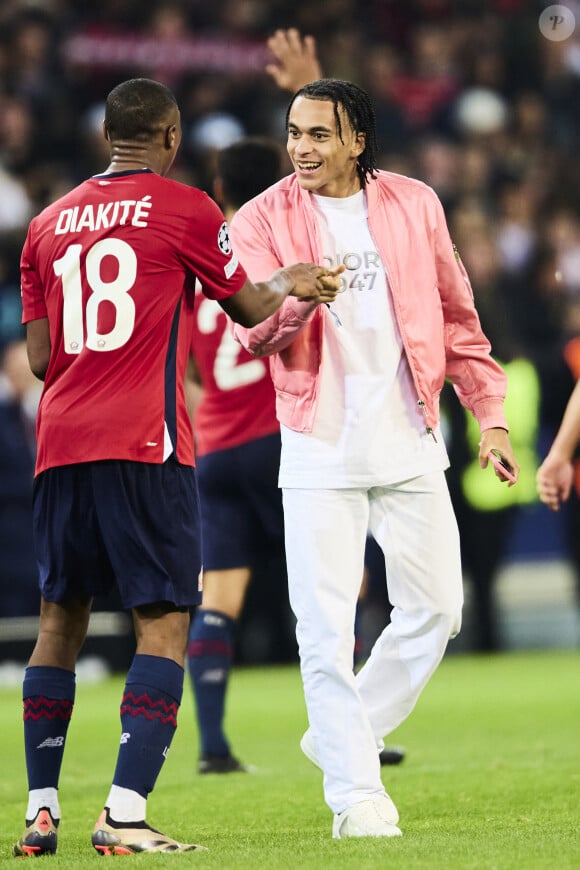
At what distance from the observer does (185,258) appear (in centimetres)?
440

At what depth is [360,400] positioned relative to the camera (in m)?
4.61

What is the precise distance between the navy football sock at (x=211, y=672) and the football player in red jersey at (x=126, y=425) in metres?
2.04

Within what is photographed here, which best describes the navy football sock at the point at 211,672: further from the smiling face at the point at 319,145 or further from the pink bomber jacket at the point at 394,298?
the smiling face at the point at 319,145

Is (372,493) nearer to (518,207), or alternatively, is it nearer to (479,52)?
(518,207)

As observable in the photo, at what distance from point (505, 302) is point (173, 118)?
9.52 meters

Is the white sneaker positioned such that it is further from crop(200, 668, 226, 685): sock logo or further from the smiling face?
crop(200, 668, 226, 685): sock logo

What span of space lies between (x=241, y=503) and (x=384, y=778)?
56.8 inches

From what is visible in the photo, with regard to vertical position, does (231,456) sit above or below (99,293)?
below

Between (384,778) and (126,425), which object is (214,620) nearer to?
(384,778)

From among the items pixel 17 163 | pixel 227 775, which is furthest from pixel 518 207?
pixel 227 775

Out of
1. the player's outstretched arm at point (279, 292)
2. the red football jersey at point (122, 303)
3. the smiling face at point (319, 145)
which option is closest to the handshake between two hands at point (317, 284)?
the player's outstretched arm at point (279, 292)

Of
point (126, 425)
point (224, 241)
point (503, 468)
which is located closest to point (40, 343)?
point (126, 425)

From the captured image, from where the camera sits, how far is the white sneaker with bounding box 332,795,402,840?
432 cm

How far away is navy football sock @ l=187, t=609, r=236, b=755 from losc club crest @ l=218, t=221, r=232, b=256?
7.97 ft
